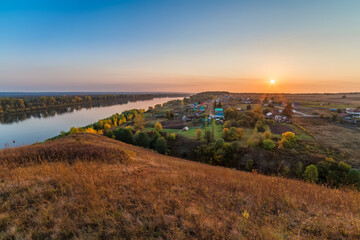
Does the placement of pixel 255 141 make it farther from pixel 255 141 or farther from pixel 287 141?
pixel 287 141

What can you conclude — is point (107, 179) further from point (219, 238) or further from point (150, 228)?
point (219, 238)

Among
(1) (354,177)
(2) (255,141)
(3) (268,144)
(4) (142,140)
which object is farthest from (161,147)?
(1) (354,177)

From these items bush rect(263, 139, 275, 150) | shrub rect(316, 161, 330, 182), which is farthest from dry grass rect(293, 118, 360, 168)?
bush rect(263, 139, 275, 150)

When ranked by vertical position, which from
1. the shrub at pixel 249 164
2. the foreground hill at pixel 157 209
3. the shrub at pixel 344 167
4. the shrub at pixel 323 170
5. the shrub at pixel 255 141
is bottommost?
the shrub at pixel 249 164

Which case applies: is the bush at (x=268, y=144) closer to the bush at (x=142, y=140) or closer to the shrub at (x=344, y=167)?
the shrub at (x=344, y=167)

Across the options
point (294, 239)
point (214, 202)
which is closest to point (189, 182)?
point (214, 202)

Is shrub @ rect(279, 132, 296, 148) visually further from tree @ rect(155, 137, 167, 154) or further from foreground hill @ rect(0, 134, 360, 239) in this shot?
foreground hill @ rect(0, 134, 360, 239)

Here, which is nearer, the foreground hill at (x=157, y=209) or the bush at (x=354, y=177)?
the foreground hill at (x=157, y=209)

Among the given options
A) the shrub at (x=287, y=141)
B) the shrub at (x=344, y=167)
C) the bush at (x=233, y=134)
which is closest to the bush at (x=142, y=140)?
the bush at (x=233, y=134)
